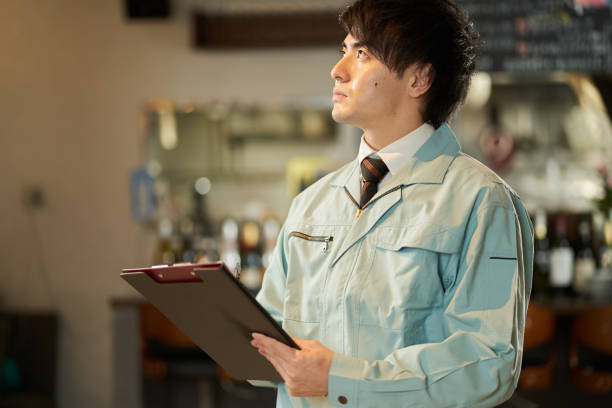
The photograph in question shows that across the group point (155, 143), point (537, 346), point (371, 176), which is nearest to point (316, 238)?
point (371, 176)

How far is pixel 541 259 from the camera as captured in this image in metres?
4.18

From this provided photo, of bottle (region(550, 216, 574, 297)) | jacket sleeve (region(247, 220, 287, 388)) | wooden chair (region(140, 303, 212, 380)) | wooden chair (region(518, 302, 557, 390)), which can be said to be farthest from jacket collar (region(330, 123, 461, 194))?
bottle (region(550, 216, 574, 297))

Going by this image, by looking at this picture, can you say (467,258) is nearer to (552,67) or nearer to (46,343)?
(552,67)

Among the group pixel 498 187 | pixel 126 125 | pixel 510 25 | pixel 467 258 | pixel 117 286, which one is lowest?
pixel 117 286

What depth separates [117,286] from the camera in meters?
5.00

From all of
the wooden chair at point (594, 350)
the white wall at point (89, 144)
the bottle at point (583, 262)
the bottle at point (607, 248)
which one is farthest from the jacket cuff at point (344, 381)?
the white wall at point (89, 144)

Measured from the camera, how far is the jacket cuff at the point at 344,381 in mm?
1195

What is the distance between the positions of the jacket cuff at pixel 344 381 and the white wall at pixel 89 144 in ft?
12.7

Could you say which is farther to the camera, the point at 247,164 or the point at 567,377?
the point at 247,164

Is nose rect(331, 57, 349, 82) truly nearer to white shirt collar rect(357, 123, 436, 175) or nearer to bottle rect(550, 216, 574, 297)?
white shirt collar rect(357, 123, 436, 175)

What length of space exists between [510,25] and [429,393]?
3.18m

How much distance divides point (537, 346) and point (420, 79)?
2543 millimetres

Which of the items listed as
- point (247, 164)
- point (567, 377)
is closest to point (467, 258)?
point (567, 377)

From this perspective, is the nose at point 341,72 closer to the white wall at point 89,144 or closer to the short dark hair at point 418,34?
the short dark hair at point 418,34
